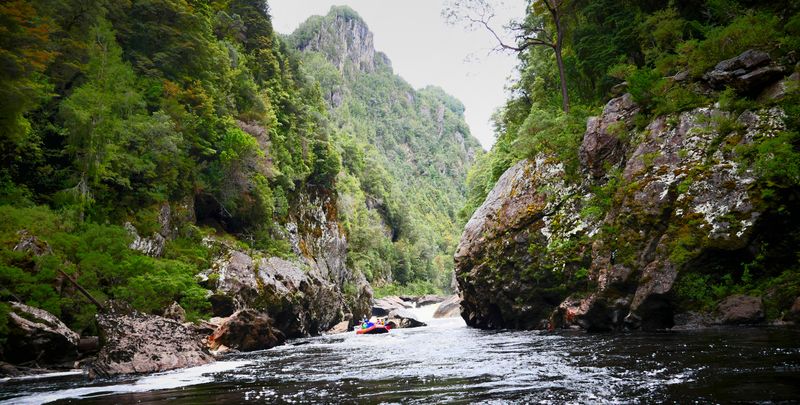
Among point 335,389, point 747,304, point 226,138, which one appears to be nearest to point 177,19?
point 226,138

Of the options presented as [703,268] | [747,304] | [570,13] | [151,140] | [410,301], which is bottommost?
[410,301]

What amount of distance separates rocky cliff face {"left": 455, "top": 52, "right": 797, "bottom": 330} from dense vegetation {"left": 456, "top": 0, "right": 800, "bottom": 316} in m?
0.12

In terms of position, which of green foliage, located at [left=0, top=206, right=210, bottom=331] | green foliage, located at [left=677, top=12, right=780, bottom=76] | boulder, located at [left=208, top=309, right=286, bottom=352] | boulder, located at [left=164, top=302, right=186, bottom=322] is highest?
green foliage, located at [left=677, top=12, right=780, bottom=76]

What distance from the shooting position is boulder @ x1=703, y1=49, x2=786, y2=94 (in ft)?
44.4

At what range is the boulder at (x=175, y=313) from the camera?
17.8m

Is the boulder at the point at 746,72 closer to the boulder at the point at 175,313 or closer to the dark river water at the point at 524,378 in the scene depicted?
the dark river water at the point at 524,378

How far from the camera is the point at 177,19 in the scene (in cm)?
2822

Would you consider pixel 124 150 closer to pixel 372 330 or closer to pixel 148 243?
pixel 148 243

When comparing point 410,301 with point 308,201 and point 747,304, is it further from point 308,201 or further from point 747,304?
point 747,304

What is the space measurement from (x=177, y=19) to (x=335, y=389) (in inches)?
1104

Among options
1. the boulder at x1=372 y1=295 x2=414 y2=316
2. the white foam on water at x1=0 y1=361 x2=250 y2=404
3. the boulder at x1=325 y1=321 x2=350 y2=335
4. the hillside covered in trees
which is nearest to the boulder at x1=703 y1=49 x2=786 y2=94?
the white foam on water at x1=0 y1=361 x2=250 y2=404

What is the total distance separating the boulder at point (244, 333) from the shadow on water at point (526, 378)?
688 cm

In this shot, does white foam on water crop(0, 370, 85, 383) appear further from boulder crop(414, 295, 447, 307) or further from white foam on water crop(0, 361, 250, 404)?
boulder crop(414, 295, 447, 307)

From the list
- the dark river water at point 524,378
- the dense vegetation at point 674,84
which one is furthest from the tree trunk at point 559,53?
the dark river water at point 524,378
